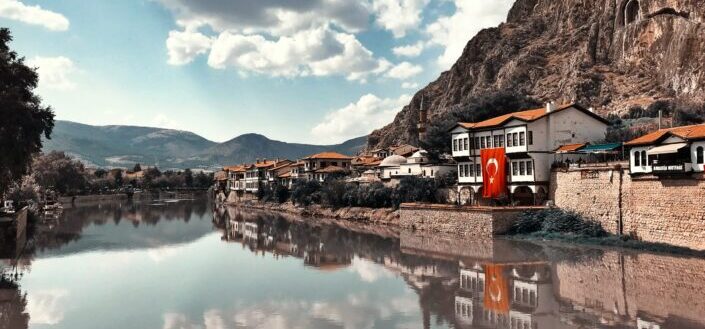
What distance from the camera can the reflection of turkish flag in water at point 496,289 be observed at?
2417cm

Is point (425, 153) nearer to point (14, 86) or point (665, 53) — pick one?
point (14, 86)

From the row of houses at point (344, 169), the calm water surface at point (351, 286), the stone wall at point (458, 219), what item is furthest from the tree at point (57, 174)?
the stone wall at point (458, 219)

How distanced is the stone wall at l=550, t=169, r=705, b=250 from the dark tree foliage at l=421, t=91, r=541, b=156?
20.5m

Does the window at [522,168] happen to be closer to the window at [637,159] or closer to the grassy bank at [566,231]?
the grassy bank at [566,231]

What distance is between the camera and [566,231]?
41.4 meters

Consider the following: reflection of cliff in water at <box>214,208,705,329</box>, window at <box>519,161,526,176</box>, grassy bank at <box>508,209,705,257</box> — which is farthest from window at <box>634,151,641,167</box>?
window at <box>519,161,526,176</box>

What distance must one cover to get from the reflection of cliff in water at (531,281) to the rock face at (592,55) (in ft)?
134

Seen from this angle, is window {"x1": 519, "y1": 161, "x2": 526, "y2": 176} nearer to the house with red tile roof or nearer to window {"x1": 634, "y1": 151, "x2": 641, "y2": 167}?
window {"x1": 634, "y1": 151, "x2": 641, "y2": 167}

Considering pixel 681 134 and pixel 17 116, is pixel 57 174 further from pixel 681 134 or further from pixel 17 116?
pixel 681 134

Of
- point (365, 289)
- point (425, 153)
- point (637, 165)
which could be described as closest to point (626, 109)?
point (425, 153)

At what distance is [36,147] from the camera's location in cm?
3831

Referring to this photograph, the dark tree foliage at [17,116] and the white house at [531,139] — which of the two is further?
the white house at [531,139]

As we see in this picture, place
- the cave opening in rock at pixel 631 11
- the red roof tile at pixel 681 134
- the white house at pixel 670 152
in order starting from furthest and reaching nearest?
the cave opening in rock at pixel 631 11 → the red roof tile at pixel 681 134 → the white house at pixel 670 152

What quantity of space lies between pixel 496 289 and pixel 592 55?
341 ft
